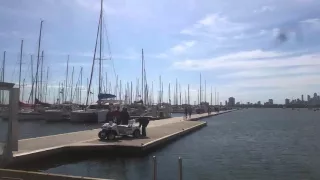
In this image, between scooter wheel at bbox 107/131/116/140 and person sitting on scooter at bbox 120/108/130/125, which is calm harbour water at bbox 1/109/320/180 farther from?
person sitting on scooter at bbox 120/108/130/125

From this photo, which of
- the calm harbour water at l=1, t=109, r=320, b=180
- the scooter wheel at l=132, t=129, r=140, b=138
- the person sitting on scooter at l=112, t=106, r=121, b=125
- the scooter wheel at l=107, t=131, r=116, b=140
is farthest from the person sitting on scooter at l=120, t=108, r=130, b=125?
the calm harbour water at l=1, t=109, r=320, b=180

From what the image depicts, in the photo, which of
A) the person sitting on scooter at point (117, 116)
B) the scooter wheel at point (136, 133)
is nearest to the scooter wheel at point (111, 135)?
the person sitting on scooter at point (117, 116)

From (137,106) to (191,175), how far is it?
57.3m

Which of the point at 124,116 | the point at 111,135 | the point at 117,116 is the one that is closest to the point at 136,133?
the point at 124,116

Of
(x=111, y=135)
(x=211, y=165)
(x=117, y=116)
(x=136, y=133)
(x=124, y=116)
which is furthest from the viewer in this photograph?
(x=136, y=133)

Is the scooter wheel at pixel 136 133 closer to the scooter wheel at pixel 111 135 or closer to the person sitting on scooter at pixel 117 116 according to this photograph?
the person sitting on scooter at pixel 117 116

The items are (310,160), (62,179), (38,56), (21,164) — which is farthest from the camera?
(38,56)

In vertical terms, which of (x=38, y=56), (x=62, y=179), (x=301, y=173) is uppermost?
(x=38, y=56)

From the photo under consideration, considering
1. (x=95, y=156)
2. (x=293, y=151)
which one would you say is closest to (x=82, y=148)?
(x=95, y=156)

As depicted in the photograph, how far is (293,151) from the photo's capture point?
77.6 ft

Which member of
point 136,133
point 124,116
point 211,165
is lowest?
point 211,165

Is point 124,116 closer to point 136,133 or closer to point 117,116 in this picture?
point 117,116

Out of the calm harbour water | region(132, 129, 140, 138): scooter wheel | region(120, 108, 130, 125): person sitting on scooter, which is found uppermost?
region(120, 108, 130, 125): person sitting on scooter

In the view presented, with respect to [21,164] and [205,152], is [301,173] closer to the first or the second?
[205,152]
